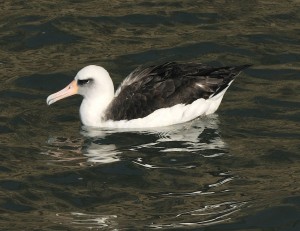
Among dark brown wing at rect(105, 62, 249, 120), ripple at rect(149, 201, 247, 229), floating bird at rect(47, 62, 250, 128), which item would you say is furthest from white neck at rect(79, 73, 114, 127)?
ripple at rect(149, 201, 247, 229)

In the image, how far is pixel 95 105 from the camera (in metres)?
16.7

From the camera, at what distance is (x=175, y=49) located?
19016mm

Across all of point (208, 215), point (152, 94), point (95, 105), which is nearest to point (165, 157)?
point (152, 94)

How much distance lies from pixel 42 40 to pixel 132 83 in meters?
3.64

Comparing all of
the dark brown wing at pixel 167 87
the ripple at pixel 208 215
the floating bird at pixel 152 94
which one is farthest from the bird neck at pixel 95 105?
the ripple at pixel 208 215

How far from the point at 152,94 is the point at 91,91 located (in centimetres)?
100

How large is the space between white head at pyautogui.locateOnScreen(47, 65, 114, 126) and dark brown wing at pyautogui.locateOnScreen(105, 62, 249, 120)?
0.17 m

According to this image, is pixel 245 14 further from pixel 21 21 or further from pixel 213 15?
pixel 21 21

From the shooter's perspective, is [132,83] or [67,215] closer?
[67,215]

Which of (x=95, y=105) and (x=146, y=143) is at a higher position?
(x=95, y=105)

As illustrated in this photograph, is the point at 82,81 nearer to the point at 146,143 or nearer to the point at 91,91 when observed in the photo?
the point at 91,91

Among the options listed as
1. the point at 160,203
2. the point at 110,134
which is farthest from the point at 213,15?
the point at 160,203

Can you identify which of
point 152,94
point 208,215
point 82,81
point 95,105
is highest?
point 82,81

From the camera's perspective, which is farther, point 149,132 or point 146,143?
point 149,132
